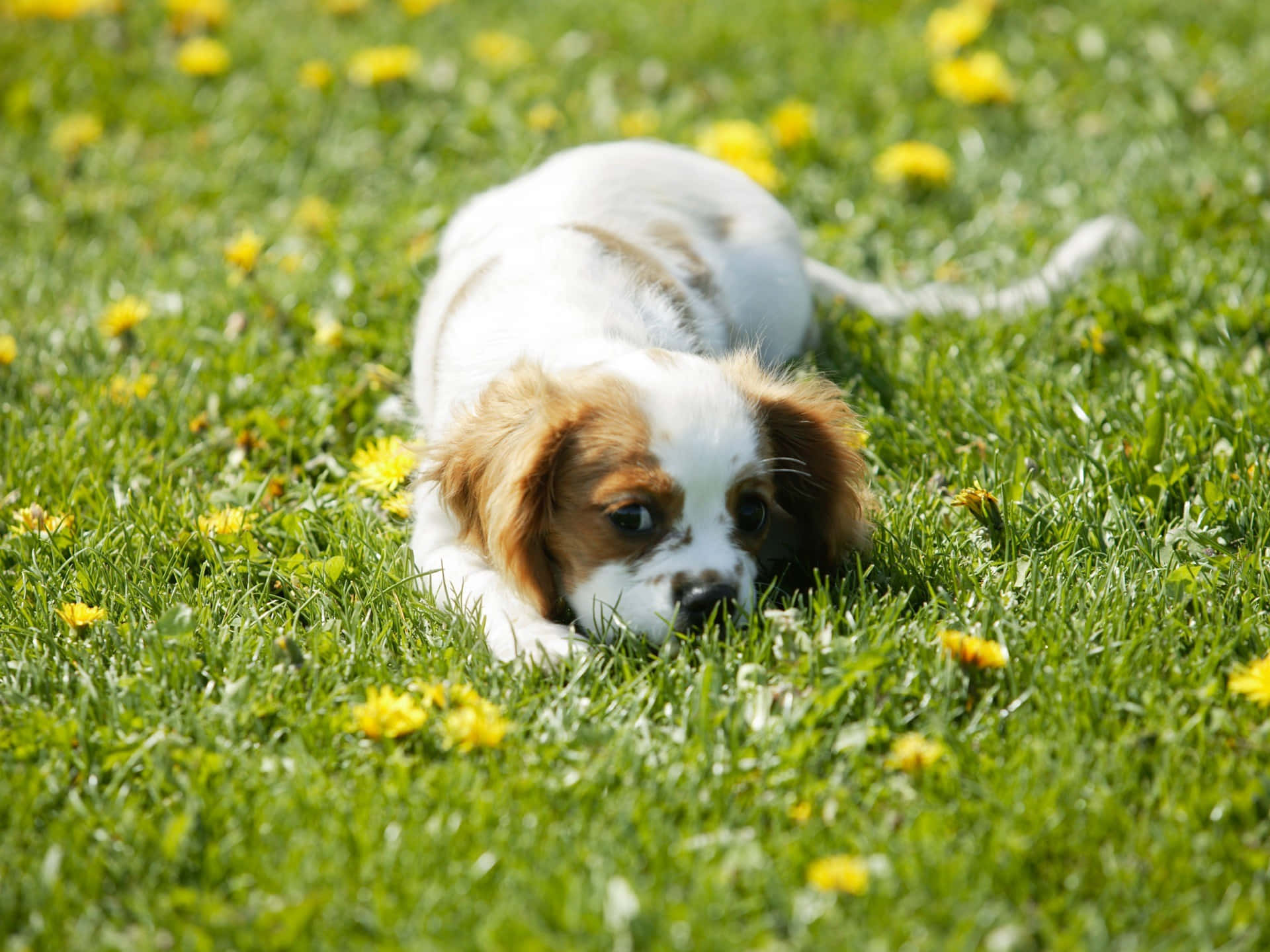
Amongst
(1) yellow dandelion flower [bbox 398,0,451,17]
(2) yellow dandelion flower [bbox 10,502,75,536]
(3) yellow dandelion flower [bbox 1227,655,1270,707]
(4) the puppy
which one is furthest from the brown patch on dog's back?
(1) yellow dandelion flower [bbox 398,0,451,17]

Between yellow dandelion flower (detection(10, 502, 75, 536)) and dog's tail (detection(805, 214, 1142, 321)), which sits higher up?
dog's tail (detection(805, 214, 1142, 321))

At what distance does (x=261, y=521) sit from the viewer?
3.70 m

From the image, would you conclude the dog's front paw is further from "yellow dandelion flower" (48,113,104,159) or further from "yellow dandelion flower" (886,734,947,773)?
"yellow dandelion flower" (48,113,104,159)

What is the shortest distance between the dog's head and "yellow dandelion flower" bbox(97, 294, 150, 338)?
5.95ft

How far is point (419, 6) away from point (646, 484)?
5328mm

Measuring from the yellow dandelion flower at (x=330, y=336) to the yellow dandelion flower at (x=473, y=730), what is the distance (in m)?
2.28

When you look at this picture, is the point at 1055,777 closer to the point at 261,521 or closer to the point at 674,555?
the point at 674,555

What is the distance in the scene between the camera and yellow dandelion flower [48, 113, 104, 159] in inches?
251

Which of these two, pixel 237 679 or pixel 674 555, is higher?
pixel 674 555

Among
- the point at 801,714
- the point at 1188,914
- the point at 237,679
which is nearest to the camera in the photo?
the point at 1188,914

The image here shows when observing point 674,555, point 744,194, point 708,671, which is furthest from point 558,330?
point 744,194

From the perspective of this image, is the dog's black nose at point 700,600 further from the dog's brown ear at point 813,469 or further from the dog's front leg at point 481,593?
the dog's brown ear at point 813,469

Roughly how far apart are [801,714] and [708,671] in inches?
8.8

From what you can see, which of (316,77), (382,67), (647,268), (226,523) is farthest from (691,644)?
(316,77)
